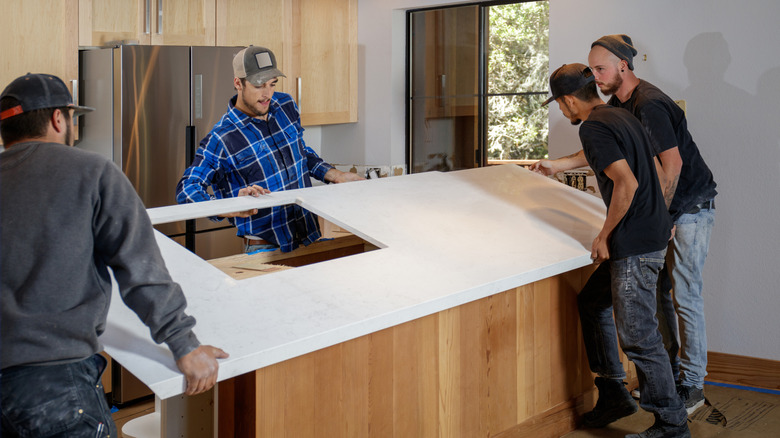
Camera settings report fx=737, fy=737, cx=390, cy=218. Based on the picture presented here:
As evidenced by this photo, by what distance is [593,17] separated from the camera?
3.92 m

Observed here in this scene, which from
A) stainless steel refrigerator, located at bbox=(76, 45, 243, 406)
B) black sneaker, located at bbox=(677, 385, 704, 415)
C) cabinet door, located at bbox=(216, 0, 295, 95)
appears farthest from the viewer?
cabinet door, located at bbox=(216, 0, 295, 95)

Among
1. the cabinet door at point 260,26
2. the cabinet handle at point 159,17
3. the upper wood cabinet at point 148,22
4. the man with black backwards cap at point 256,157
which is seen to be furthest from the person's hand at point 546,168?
the cabinet handle at point 159,17

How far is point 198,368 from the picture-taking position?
1.47 m

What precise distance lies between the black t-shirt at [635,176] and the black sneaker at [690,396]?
0.77m

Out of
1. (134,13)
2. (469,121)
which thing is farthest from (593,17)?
(134,13)

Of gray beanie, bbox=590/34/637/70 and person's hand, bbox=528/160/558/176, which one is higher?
gray beanie, bbox=590/34/637/70

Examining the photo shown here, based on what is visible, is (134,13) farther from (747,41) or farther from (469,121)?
(747,41)

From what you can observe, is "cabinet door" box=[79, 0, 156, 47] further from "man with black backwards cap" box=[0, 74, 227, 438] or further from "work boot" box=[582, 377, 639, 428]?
"work boot" box=[582, 377, 639, 428]

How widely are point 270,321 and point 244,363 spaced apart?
191mm

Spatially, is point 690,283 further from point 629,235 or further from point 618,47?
point 618,47

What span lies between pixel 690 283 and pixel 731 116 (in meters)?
1.04

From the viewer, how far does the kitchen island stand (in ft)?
5.63

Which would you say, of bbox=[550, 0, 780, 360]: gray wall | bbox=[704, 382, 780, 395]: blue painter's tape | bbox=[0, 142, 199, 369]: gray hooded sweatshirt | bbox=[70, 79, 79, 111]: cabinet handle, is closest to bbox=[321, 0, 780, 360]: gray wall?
bbox=[550, 0, 780, 360]: gray wall

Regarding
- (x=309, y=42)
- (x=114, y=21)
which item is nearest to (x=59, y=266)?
(x=114, y=21)
